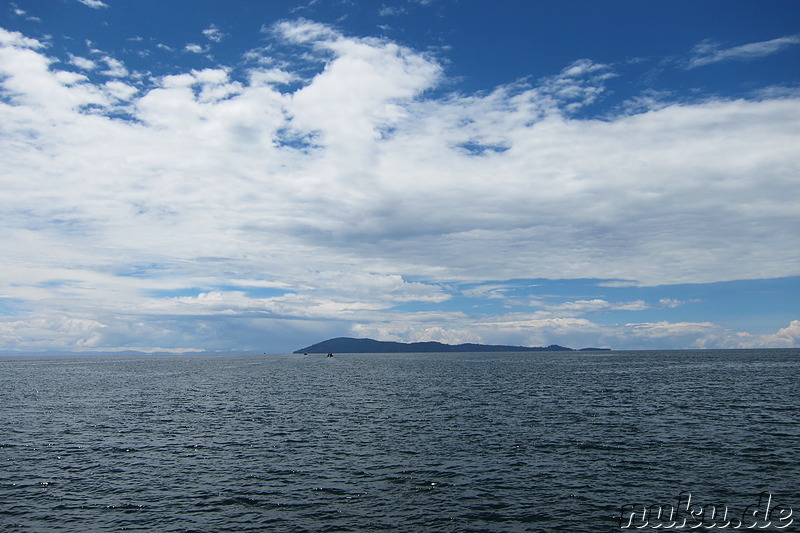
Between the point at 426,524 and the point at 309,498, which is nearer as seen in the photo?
the point at 426,524

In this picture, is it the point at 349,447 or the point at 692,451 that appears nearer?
the point at 692,451

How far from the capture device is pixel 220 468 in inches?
1644

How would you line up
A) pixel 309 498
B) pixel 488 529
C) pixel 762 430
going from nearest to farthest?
pixel 488 529
pixel 309 498
pixel 762 430

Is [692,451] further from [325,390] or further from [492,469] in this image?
[325,390]

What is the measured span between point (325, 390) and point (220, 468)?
6476 centimetres

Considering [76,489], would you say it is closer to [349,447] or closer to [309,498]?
[309,498]

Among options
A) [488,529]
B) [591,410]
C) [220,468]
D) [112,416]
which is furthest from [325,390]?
[488,529]

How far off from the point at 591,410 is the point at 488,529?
46785 mm

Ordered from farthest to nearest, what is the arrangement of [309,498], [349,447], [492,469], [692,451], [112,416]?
[112,416] < [349,447] < [692,451] < [492,469] < [309,498]

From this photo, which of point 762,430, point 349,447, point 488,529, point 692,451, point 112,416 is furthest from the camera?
point 112,416

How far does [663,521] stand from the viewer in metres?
29.9

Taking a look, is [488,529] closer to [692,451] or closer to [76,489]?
[692,451]

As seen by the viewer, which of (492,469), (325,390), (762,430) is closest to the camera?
(492,469)

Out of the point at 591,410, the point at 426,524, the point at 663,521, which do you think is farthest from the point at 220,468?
the point at 591,410
